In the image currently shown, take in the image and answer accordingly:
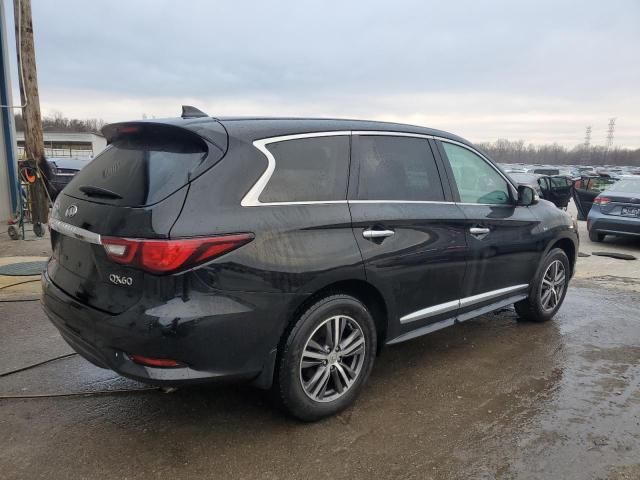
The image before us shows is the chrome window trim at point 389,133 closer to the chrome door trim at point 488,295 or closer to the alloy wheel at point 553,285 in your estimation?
the chrome door trim at point 488,295

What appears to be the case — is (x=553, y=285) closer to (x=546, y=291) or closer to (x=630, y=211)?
(x=546, y=291)

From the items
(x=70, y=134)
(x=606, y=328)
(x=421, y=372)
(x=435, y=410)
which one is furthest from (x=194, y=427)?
(x=70, y=134)

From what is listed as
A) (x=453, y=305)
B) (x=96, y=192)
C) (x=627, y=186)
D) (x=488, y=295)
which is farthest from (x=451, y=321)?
(x=627, y=186)

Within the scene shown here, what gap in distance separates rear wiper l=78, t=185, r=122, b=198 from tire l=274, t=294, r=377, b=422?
1.23 m

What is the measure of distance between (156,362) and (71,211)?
3.53 feet

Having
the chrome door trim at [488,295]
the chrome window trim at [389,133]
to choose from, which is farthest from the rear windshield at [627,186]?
the chrome window trim at [389,133]

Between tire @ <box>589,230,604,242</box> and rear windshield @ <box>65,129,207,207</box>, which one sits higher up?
rear windshield @ <box>65,129,207,207</box>

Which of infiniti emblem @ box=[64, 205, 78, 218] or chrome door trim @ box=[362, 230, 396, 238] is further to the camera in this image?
chrome door trim @ box=[362, 230, 396, 238]

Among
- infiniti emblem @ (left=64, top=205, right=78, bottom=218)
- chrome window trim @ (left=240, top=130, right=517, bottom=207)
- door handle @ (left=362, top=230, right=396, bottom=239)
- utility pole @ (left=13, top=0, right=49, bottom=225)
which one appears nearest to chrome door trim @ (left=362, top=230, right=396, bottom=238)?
door handle @ (left=362, top=230, right=396, bottom=239)

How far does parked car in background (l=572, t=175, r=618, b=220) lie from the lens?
12516mm

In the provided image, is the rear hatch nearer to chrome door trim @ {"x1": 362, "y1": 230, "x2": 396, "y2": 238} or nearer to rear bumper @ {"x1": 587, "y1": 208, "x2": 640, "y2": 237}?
chrome door trim @ {"x1": 362, "y1": 230, "x2": 396, "y2": 238}

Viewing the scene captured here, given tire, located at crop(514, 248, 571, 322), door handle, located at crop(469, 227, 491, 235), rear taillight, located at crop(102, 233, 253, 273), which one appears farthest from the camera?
tire, located at crop(514, 248, 571, 322)

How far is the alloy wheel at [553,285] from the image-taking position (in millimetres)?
4977

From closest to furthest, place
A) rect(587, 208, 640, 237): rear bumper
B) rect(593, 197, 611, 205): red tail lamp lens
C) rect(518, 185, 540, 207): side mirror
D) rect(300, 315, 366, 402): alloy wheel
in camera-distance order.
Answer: rect(300, 315, 366, 402): alloy wheel < rect(518, 185, 540, 207): side mirror < rect(587, 208, 640, 237): rear bumper < rect(593, 197, 611, 205): red tail lamp lens
